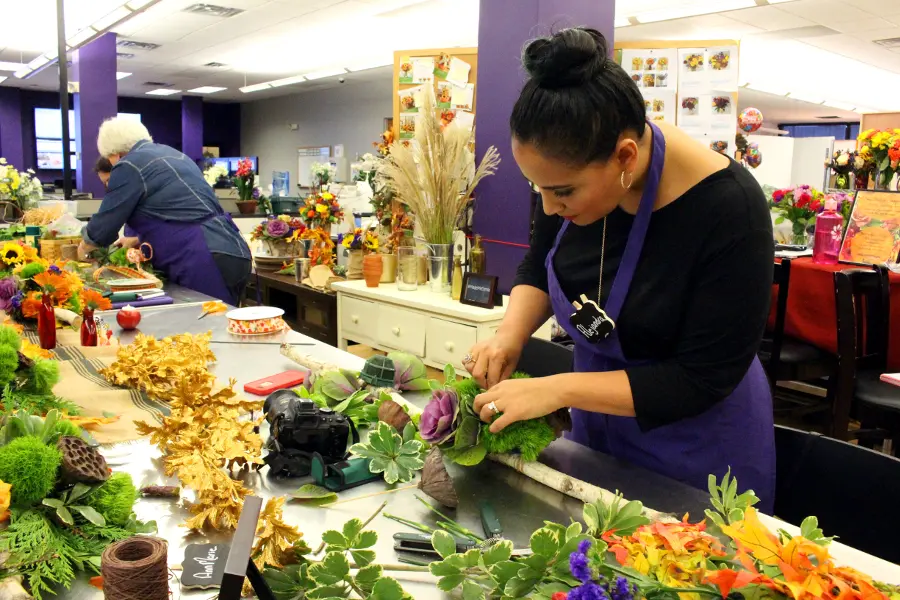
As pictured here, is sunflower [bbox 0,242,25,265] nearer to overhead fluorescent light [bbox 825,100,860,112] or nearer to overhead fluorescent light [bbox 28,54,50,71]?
overhead fluorescent light [bbox 28,54,50,71]

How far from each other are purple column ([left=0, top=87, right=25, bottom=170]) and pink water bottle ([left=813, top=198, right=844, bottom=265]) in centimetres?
1791

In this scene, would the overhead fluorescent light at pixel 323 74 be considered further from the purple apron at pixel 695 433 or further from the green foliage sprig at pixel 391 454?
the green foliage sprig at pixel 391 454

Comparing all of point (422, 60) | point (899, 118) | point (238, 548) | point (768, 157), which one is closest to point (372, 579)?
point (238, 548)

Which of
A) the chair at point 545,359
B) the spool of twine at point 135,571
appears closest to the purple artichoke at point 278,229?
the chair at point 545,359

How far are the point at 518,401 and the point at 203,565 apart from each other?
56 cm

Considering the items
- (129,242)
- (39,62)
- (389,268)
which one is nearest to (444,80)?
(389,268)

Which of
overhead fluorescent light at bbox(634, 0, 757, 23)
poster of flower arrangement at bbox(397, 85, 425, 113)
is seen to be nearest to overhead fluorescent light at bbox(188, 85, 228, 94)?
overhead fluorescent light at bbox(634, 0, 757, 23)

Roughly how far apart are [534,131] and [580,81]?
113 millimetres

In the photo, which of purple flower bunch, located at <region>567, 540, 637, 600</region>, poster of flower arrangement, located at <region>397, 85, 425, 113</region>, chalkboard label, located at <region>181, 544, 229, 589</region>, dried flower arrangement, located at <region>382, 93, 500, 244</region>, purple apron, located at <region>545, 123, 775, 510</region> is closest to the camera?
purple flower bunch, located at <region>567, 540, 637, 600</region>

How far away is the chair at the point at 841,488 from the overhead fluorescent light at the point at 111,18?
6.06m

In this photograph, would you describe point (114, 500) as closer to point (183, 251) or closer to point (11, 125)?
point (183, 251)

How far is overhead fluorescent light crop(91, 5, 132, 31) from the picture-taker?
5832 mm

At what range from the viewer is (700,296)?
1336mm

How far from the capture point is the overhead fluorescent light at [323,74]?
42.5 feet
